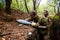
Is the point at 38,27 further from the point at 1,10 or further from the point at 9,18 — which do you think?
the point at 1,10

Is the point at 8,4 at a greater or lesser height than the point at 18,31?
greater

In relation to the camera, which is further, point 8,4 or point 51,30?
point 8,4

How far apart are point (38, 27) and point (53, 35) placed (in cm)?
92

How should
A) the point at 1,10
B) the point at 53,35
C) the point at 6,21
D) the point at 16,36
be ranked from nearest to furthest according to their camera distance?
the point at 53,35 → the point at 16,36 → the point at 6,21 → the point at 1,10

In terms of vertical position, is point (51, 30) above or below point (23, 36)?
above

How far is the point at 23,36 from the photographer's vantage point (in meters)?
6.23

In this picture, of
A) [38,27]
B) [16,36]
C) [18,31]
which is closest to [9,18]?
[18,31]

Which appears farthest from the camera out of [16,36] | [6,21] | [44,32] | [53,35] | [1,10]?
[1,10]

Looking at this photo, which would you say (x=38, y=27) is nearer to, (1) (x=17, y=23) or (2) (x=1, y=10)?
(1) (x=17, y=23)

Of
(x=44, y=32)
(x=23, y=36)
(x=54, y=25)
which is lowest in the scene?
(x=23, y=36)

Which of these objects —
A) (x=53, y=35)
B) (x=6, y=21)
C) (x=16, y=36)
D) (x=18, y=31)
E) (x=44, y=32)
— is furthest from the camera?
(x=6, y=21)

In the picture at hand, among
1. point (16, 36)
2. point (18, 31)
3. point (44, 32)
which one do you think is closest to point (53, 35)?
point (44, 32)

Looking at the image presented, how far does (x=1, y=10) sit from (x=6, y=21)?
3.12 feet

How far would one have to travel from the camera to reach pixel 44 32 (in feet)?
12.7
